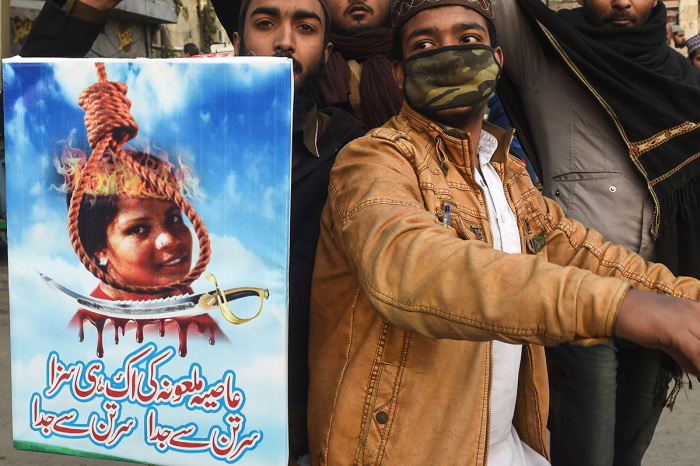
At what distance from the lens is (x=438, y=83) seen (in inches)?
63.9

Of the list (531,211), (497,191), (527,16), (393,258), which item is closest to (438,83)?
(497,191)

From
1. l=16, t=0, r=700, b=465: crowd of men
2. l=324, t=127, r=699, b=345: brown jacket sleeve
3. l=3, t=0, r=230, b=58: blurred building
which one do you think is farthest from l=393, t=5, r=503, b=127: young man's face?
l=3, t=0, r=230, b=58: blurred building

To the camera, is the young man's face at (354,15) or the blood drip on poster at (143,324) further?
the young man's face at (354,15)

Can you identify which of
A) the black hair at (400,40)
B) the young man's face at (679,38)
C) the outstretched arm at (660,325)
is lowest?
the outstretched arm at (660,325)

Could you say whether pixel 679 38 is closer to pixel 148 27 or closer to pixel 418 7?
pixel 418 7

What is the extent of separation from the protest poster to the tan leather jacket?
0.50 ft

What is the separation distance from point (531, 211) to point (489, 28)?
0.47 meters

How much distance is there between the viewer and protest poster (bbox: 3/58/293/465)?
4.65 feet

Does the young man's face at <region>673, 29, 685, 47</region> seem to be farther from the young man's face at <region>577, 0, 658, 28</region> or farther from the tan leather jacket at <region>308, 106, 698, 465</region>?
the tan leather jacket at <region>308, 106, 698, 465</region>

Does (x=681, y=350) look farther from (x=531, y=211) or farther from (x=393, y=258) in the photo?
(x=531, y=211)

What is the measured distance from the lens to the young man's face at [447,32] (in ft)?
5.39

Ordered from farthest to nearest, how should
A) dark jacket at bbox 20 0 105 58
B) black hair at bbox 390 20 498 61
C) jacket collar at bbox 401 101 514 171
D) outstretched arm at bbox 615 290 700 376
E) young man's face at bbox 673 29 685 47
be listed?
young man's face at bbox 673 29 685 47, dark jacket at bbox 20 0 105 58, black hair at bbox 390 20 498 61, jacket collar at bbox 401 101 514 171, outstretched arm at bbox 615 290 700 376

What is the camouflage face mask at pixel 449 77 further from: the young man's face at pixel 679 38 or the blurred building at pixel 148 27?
the blurred building at pixel 148 27

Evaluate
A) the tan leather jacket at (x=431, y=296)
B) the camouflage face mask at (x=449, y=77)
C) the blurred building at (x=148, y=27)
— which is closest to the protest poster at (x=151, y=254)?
the tan leather jacket at (x=431, y=296)
